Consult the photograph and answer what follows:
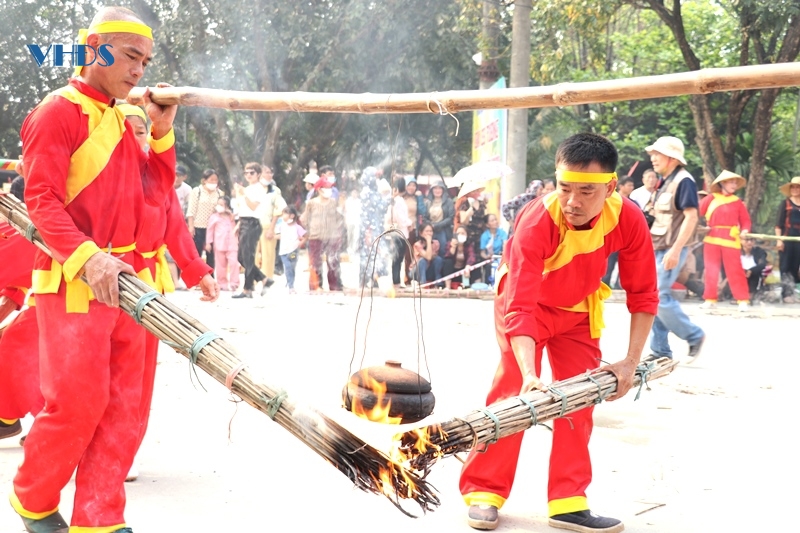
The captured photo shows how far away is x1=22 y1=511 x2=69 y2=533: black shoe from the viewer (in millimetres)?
3482

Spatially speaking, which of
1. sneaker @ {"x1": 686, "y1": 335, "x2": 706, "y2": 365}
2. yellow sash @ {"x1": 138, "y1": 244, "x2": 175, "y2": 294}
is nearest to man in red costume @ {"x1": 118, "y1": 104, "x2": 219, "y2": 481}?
yellow sash @ {"x1": 138, "y1": 244, "x2": 175, "y2": 294}

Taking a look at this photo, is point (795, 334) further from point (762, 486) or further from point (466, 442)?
point (466, 442)

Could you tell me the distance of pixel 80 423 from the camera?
11.0 ft

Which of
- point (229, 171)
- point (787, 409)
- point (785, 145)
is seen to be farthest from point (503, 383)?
point (229, 171)

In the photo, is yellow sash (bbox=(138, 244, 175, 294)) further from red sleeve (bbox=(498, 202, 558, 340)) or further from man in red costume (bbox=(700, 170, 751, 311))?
man in red costume (bbox=(700, 170, 751, 311))

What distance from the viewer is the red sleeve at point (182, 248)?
450 cm

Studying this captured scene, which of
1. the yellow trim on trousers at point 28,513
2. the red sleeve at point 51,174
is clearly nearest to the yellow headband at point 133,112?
the red sleeve at point 51,174

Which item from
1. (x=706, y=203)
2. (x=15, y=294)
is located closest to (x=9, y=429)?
(x=15, y=294)

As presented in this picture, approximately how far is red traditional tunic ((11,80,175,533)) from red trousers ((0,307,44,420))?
4.22 feet

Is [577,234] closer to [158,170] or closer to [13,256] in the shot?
[158,170]

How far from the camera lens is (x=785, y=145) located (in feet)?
58.2

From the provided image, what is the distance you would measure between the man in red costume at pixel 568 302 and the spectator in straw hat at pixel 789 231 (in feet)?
34.7

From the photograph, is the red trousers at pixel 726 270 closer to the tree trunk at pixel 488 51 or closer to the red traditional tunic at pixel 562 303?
the tree trunk at pixel 488 51

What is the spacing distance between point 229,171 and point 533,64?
30.2 ft
